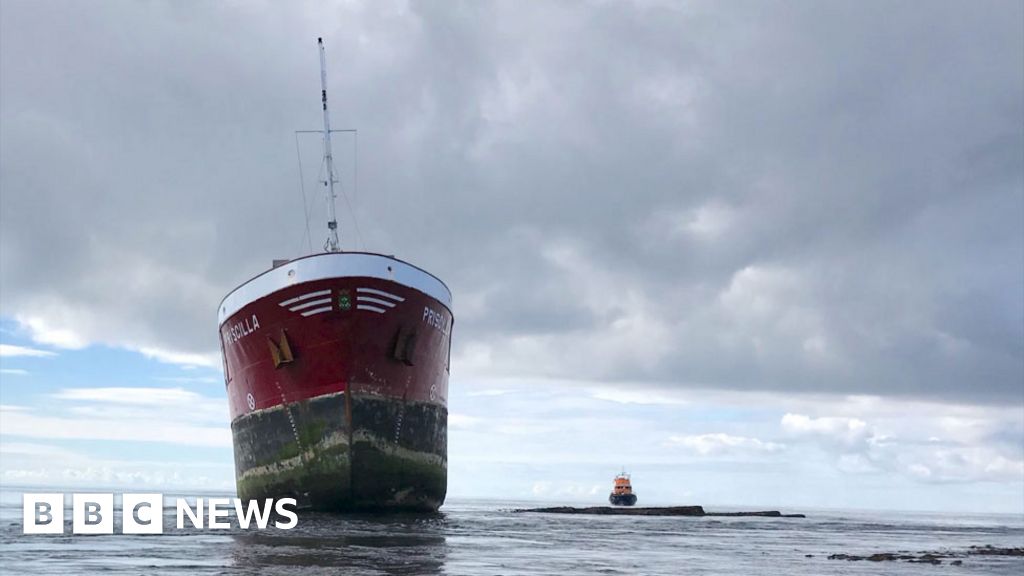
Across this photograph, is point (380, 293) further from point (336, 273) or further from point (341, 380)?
point (341, 380)

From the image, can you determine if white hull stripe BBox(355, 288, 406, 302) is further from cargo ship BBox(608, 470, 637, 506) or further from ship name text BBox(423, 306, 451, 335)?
cargo ship BBox(608, 470, 637, 506)

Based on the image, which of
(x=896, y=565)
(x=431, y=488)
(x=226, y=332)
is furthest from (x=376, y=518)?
(x=896, y=565)

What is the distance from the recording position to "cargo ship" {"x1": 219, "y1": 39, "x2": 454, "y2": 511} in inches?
1358

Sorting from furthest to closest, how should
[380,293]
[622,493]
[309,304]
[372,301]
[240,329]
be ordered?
[622,493] → [240,329] → [380,293] → [372,301] → [309,304]

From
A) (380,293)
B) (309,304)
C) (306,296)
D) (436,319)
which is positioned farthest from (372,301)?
(436,319)

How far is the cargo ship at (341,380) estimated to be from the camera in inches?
1358

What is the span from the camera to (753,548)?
30562 millimetres

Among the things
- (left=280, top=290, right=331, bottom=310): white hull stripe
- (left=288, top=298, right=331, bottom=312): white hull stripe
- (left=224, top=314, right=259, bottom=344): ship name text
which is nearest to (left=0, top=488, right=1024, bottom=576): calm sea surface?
(left=288, top=298, right=331, bottom=312): white hull stripe

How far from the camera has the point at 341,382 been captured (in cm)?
3447

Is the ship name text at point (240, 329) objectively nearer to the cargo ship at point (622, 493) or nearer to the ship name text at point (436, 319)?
the ship name text at point (436, 319)

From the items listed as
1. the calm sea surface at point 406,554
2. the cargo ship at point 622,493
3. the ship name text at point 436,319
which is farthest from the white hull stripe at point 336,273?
the cargo ship at point 622,493

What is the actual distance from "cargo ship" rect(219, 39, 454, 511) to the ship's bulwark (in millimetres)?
35

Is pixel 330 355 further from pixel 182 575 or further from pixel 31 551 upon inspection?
pixel 182 575

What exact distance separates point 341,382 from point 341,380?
0.07m
